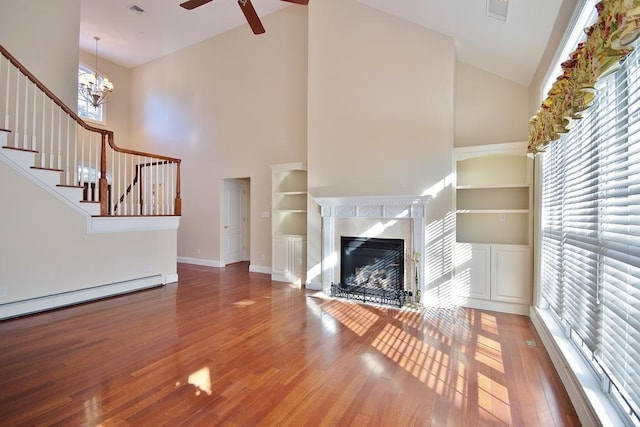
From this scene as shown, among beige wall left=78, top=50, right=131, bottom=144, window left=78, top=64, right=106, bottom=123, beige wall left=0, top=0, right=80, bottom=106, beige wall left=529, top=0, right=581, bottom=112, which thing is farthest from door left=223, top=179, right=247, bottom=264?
beige wall left=529, top=0, right=581, bottom=112

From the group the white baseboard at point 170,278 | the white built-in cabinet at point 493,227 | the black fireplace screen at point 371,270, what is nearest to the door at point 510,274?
the white built-in cabinet at point 493,227

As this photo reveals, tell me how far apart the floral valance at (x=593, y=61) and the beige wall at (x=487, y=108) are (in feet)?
6.74

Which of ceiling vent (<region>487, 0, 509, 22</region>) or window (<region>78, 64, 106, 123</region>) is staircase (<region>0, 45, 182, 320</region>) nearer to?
window (<region>78, 64, 106, 123</region>)

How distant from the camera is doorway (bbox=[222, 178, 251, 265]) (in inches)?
302

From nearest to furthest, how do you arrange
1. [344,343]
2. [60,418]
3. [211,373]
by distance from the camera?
1. [60,418]
2. [211,373]
3. [344,343]

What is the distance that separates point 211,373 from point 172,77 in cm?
820

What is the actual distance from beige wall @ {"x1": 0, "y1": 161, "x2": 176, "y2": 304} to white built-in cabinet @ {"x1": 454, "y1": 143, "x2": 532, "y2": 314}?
208 inches

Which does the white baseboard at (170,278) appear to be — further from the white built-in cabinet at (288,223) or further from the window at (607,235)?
the window at (607,235)

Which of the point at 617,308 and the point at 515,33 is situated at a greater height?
the point at 515,33

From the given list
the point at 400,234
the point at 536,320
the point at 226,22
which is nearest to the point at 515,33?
Result: the point at 400,234

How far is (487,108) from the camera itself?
182 inches

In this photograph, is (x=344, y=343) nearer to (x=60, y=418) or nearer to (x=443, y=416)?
(x=443, y=416)

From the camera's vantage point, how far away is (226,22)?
691 cm

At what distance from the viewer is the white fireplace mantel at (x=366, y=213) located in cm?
448
